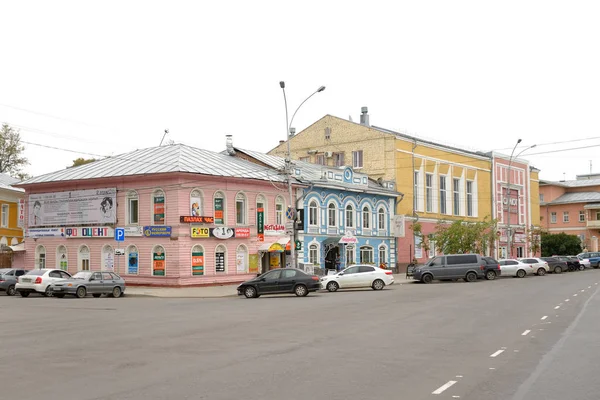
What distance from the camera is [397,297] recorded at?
28.0m

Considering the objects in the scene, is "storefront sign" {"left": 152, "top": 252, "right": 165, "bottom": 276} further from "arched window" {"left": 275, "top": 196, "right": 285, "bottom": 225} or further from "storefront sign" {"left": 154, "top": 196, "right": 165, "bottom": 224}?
"arched window" {"left": 275, "top": 196, "right": 285, "bottom": 225}

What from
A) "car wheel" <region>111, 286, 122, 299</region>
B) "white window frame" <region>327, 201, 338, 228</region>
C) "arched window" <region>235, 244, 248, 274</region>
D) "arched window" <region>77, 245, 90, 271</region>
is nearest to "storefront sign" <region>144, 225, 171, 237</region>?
"arched window" <region>235, 244, 248, 274</region>

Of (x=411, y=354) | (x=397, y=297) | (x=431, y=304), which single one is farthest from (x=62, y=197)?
(x=411, y=354)

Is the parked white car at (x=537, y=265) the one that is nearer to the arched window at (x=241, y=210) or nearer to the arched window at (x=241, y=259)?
the arched window at (x=241, y=259)

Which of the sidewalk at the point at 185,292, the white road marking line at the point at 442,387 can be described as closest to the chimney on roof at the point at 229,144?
the sidewalk at the point at 185,292

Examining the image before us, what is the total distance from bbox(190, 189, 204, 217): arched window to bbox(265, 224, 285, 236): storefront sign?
5.32 m

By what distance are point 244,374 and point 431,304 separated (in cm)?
1497

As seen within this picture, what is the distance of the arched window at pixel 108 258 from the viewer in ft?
133

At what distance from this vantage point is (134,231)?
39.7 meters

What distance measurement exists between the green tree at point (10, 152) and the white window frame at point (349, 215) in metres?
38.6

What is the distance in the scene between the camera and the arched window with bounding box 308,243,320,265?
151ft

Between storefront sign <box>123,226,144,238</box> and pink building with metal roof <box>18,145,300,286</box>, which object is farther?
storefront sign <box>123,226,144,238</box>

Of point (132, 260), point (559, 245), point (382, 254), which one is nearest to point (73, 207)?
point (132, 260)

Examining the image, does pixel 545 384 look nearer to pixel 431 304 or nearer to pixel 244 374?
pixel 244 374
